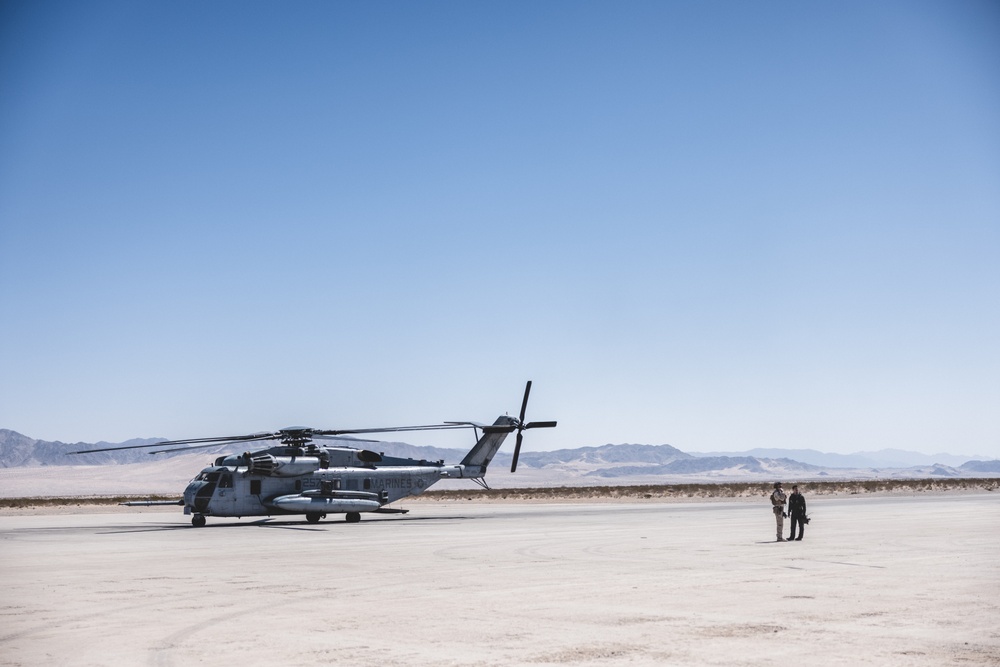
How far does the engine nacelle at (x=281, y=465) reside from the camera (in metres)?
39.3

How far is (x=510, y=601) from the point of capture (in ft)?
52.0

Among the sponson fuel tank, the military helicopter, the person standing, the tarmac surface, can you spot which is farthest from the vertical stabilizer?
the person standing

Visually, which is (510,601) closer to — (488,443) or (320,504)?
(320,504)

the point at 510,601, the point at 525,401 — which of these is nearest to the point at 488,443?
the point at 525,401

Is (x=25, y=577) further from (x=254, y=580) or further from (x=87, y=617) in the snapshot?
(x=87, y=617)

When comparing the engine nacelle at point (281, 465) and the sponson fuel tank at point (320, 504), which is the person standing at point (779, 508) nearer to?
the sponson fuel tank at point (320, 504)

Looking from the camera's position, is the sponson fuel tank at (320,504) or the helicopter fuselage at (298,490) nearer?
the helicopter fuselage at (298,490)

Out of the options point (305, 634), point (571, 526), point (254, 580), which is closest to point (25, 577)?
point (254, 580)

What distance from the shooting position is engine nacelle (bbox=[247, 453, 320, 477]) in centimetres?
3934

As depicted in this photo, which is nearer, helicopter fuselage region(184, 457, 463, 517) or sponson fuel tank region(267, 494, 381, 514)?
helicopter fuselage region(184, 457, 463, 517)

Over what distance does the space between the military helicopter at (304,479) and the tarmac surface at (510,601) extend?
29.2 feet

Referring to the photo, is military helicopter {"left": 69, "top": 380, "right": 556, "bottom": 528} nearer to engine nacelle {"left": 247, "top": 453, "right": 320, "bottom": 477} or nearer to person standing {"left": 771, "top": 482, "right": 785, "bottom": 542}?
engine nacelle {"left": 247, "top": 453, "right": 320, "bottom": 477}

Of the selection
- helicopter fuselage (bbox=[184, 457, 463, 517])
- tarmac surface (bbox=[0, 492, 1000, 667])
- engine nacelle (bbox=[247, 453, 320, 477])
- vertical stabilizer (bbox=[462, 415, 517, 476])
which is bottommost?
tarmac surface (bbox=[0, 492, 1000, 667])

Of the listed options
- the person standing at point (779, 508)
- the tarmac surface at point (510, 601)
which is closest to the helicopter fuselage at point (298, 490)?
the tarmac surface at point (510, 601)
